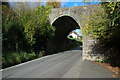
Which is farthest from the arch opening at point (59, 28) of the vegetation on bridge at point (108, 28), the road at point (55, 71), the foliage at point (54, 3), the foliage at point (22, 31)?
the foliage at point (54, 3)

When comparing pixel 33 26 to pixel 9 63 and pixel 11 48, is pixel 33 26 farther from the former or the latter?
pixel 9 63

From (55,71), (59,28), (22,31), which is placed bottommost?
(55,71)

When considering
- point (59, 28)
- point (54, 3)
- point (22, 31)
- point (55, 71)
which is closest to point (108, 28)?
point (55, 71)

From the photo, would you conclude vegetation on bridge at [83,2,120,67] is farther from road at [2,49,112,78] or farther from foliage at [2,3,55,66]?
foliage at [2,3,55,66]

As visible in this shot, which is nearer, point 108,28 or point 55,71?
point 55,71

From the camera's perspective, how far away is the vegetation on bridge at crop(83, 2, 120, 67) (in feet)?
16.7

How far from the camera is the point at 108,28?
6789 mm

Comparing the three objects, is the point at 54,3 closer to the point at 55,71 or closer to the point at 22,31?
the point at 22,31

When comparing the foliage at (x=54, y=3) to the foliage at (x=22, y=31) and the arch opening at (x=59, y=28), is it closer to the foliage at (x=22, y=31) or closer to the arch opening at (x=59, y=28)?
the arch opening at (x=59, y=28)

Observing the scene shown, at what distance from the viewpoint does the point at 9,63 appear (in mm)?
7352

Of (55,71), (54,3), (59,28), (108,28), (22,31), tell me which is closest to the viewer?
(55,71)

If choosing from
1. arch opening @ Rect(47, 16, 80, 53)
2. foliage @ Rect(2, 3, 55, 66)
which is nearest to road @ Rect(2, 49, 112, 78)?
foliage @ Rect(2, 3, 55, 66)

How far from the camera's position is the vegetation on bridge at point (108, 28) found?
5.09 m

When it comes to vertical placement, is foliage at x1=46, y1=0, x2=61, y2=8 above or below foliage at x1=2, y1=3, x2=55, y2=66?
above
